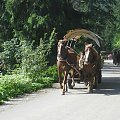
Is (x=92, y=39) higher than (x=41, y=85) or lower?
higher

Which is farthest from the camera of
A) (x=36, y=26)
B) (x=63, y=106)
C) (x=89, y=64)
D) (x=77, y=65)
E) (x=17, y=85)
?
(x=36, y=26)

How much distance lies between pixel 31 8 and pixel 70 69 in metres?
8.93

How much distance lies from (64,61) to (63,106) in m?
4.71

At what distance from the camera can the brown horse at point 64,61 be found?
59.6 ft

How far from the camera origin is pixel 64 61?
60.5 ft

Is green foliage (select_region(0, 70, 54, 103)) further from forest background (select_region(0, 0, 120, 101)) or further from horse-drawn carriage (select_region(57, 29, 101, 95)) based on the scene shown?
forest background (select_region(0, 0, 120, 101))

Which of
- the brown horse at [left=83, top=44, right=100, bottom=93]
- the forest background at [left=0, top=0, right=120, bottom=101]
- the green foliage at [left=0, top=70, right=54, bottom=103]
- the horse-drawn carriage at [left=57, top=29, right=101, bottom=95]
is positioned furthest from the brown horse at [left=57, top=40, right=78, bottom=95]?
the forest background at [left=0, top=0, right=120, bottom=101]

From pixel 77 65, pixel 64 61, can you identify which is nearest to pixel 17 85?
pixel 64 61

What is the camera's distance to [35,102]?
1492cm

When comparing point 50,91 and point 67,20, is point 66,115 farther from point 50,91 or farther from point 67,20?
point 67,20

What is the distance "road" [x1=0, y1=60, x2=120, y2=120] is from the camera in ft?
39.5

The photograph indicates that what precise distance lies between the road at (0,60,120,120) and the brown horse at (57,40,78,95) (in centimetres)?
68

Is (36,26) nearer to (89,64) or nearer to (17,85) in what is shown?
(89,64)

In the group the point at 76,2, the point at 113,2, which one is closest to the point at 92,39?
the point at 76,2
